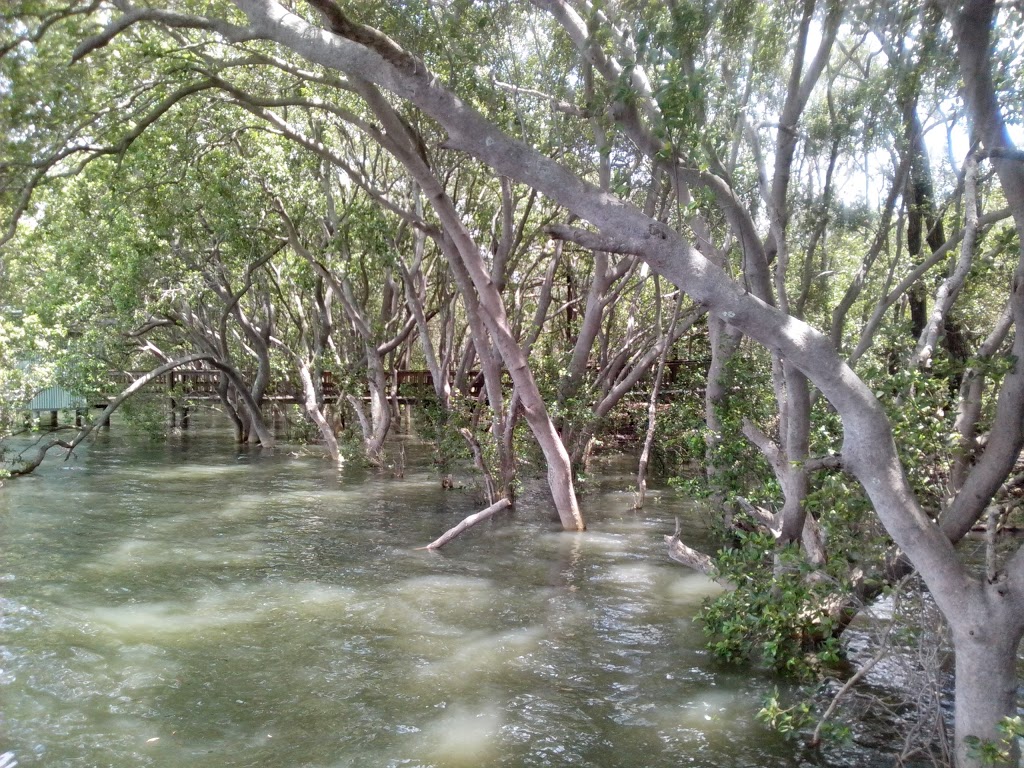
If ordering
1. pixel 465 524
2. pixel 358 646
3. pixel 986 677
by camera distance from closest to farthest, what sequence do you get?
pixel 986 677 → pixel 358 646 → pixel 465 524

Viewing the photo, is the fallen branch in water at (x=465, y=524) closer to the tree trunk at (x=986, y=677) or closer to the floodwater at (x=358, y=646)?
the floodwater at (x=358, y=646)

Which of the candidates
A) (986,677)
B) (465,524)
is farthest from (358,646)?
(986,677)

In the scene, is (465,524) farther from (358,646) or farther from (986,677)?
(986,677)

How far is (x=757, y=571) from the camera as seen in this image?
266 inches

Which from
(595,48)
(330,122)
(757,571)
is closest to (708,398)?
(757,571)

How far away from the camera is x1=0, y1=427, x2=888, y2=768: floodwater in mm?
5980

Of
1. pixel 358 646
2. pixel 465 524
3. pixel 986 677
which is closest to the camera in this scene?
pixel 986 677

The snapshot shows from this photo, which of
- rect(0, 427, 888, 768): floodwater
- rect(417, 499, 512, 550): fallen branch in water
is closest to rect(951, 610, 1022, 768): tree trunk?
rect(0, 427, 888, 768): floodwater

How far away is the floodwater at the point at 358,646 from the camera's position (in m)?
5.98

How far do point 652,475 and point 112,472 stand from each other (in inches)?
501

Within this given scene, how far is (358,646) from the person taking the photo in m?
7.91

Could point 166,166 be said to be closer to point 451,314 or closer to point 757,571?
point 451,314

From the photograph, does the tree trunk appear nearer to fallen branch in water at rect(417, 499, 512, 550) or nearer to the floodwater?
the floodwater

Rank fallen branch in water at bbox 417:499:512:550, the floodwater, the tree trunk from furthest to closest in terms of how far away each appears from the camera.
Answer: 1. fallen branch in water at bbox 417:499:512:550
2. the floodwater
3. the tree trunk
